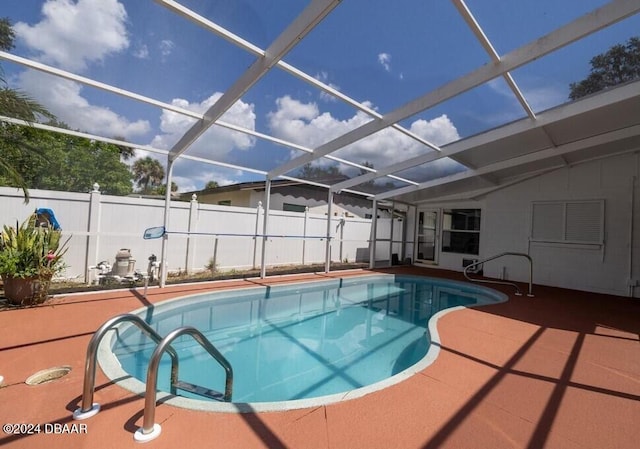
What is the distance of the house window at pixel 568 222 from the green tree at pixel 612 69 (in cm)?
465

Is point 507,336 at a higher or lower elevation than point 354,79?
lower

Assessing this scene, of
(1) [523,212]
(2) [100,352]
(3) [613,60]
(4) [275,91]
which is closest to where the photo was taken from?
(2) [100,352]

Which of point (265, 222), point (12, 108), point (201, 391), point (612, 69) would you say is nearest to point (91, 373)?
→ point (201, 391)

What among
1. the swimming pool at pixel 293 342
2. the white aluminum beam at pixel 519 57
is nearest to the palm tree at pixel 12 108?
the swimming pool at pixel 293 342

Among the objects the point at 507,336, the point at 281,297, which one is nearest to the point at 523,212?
the point at 507,336

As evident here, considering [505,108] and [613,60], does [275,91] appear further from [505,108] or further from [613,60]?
[613,60]

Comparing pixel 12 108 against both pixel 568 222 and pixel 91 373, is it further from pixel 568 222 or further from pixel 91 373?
pixel 568 222

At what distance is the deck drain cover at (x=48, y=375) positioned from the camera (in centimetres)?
266

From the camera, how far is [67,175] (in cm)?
723

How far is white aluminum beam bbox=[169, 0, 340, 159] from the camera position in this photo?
124 inches

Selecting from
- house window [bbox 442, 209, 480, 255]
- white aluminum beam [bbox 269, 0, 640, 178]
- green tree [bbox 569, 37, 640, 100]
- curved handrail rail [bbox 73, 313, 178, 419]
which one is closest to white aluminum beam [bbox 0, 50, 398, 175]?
white aluminum beam [bbox 269, 0, 640, 178]

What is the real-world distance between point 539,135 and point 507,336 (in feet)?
15.0

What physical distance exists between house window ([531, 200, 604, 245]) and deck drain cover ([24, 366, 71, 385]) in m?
11.0

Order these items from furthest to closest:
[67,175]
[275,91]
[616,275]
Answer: [616,275], [67,175], [275,91]
